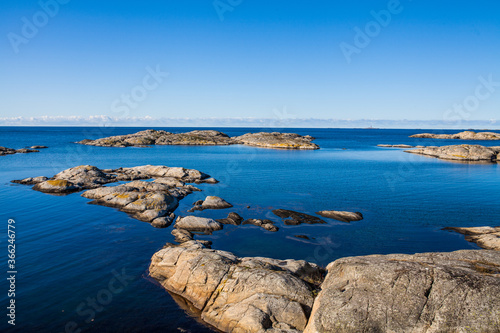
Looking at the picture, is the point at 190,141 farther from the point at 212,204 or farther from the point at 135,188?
the point at 212,204

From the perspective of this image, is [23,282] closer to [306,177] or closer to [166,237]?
[166,237]

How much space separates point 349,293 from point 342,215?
792 inches

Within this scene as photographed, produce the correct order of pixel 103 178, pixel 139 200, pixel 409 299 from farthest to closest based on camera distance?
pixel 103 178, pixel 139 200, pixel 409 299

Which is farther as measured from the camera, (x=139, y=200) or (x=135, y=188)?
(x=135, y=188)

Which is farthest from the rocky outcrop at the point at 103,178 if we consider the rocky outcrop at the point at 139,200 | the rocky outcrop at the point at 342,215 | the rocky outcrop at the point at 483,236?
the rocky outcrop at the point at 483,236

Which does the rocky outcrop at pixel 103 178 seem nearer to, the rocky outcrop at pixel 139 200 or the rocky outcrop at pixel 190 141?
the rocky outcrop at pixel 139 200

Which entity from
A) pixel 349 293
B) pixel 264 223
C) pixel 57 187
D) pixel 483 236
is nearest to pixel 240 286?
pixel 349 293

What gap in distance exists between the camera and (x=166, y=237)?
28.1 meters

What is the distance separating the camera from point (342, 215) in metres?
34.0

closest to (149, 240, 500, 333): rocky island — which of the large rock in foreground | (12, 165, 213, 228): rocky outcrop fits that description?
the large rock in foreground

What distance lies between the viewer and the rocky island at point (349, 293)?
1316 cm

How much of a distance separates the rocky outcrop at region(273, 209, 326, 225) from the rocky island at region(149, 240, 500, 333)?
12.0m

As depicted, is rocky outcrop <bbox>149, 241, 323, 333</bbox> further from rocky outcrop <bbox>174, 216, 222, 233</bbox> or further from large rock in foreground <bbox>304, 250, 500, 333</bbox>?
rocky outcrop <bbox>174, 216, 222, 233</bbox>

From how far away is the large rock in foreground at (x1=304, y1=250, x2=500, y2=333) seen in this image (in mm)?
12859
